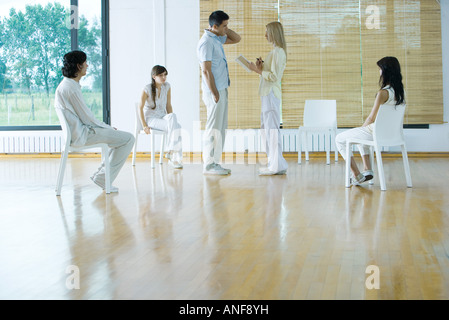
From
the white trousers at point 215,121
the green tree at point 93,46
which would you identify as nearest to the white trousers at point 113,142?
the white trousers at point 215,121

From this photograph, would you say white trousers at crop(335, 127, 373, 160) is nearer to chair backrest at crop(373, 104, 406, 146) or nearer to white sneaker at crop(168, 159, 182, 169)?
chair backrest at crop(373, 104, 406, 146)

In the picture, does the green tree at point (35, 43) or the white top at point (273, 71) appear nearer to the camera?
the white top at point (273, 71)

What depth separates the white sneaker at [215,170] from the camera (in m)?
6.58

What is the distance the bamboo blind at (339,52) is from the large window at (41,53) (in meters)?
1.81

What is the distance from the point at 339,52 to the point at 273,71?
10.1 ft

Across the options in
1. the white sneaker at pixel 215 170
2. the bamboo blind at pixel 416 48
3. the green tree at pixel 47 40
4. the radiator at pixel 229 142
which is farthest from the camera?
the green tree at pixel 47 40

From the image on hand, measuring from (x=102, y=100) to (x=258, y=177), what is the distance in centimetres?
407

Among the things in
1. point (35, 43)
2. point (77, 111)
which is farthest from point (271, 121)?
point (35, 43)

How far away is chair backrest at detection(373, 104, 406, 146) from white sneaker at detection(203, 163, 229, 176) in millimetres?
1906

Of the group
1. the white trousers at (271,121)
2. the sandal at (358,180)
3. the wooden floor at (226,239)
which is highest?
the white trousers at (271,121)

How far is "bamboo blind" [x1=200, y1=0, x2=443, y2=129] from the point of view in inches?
345

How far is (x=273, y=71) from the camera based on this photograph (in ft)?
20.4

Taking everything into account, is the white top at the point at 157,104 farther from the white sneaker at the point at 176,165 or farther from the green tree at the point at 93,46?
the green tree at the point at 93,46

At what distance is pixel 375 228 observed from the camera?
3.61 metres
